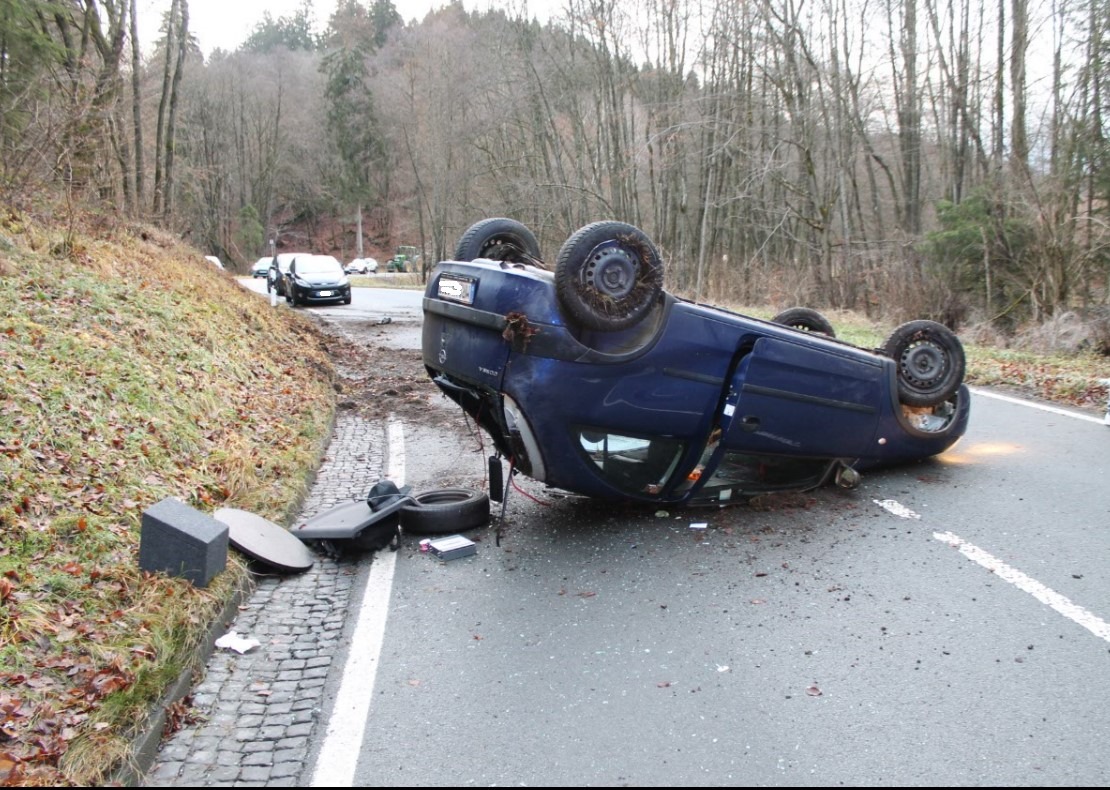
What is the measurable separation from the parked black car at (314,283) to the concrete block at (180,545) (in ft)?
73.9

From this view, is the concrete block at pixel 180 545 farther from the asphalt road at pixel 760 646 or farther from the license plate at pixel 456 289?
the license plate at pixel 456 289

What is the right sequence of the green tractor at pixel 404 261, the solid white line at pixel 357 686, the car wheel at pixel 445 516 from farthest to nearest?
the green tractor at pixel 404 261 → the car wheel at pixel 445 516 → the solid white line at pixel 357 686

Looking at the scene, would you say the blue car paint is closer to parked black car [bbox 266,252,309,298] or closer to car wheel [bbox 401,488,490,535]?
car wheel [bbox 401,488,490,535]

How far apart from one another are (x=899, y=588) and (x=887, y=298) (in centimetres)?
1566

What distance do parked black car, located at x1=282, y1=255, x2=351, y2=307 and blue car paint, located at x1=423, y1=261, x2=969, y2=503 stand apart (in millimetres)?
21645

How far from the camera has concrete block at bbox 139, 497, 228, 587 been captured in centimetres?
441

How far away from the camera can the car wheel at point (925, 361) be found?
6723 mm

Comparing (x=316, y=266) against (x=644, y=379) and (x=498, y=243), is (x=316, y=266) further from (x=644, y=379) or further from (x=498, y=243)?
(x=644, y=379)

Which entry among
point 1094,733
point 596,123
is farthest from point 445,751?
point 596,123

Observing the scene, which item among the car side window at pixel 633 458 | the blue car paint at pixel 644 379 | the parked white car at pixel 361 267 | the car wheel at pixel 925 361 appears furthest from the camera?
the parked white car at pixel 361 267

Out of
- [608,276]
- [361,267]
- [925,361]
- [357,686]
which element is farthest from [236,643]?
[361,267]

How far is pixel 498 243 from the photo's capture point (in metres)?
6.20

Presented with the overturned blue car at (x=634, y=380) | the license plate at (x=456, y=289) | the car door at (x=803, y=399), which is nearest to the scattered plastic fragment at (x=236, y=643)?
the overturned blue car at (x=634, y=380)

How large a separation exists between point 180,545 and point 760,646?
3.12 meters
